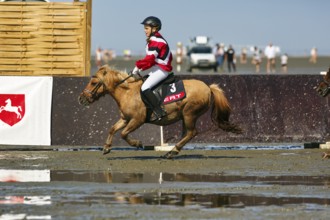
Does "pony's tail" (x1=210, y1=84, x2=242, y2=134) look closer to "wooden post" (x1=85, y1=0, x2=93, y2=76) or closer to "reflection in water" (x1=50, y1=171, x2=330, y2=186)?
"reflection in water" (x1=50, y1=171, x2=330, y2=186)

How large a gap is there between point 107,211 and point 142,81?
26.1ft

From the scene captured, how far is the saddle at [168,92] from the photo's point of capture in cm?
2034

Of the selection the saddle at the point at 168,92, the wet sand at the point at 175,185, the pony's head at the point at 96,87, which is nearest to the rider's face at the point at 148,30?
the saddle at the point at 168,92

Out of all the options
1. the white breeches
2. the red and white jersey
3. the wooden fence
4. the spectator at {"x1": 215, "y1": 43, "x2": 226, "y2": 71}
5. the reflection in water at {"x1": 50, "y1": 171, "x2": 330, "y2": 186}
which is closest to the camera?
the reflection in water at {"x1": 50, "y1": 171, "x2": 330, "y2": 186}

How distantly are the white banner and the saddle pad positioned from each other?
376 cm

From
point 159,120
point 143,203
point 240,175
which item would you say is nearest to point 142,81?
point 159,120

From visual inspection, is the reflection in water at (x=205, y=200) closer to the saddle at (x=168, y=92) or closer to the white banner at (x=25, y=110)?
the saddle at (x=168, y=92)

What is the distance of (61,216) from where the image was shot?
41.6 feet

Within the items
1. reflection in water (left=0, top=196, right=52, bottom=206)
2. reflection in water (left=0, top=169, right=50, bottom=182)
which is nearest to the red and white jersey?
reflection in water (left=0, top=169, right=50, bottom=182)

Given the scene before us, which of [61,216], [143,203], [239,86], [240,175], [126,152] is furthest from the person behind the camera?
[239,86]

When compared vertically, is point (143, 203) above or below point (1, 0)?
below

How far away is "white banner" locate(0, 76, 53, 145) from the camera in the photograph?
75.6 ft

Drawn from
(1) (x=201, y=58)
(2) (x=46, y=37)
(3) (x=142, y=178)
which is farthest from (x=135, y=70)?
(1) (x=201, y=58)

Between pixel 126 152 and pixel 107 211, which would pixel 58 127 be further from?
pixel 107 211
